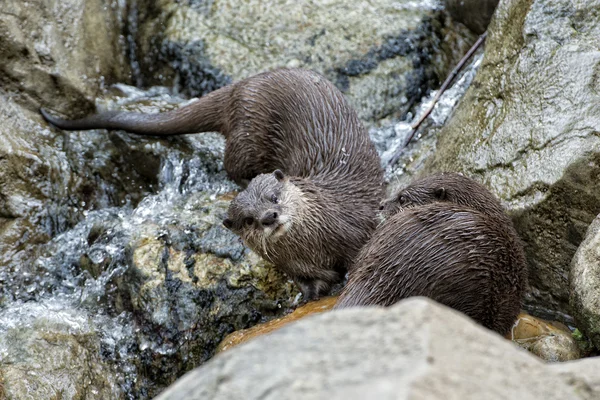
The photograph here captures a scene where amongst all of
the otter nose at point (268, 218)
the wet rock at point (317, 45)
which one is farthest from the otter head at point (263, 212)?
the wet rock at point (317, 45)

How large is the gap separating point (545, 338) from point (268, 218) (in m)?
1.07

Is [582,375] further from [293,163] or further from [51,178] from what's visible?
[51,178]

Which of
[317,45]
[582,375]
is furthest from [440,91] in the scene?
[582,375]

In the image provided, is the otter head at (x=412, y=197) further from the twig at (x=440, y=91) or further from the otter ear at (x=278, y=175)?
the twig at (x=440, y=91)

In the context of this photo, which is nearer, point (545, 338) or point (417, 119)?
point (545, 338)

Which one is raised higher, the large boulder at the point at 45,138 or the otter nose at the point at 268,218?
the otter nose at the point at 268,218

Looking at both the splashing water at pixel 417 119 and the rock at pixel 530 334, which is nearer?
the rock at pixel 530 334

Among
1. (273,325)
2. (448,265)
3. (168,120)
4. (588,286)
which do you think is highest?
(588,286)

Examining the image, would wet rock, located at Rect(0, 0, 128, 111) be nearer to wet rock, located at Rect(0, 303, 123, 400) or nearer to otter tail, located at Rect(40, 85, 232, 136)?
otter tail, located at Rect(40, 85, 232, 136)

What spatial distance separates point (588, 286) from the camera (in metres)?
2.55

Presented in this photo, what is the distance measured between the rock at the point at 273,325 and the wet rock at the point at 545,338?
68 cm

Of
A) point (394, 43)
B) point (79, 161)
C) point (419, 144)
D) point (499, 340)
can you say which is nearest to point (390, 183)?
point (419, 144)

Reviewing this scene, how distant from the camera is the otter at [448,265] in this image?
8.64 feet

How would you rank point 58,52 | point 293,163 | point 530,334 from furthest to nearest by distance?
point 58,52 < point 293,163 < point 530,334
